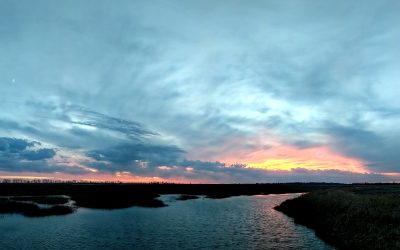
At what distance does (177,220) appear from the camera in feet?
185

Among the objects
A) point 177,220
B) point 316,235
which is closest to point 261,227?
point 316,235

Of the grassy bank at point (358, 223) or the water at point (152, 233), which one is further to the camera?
the water at point (152, 233)

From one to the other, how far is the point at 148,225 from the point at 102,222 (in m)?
7.19

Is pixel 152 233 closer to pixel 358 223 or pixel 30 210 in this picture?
pixel 358 223

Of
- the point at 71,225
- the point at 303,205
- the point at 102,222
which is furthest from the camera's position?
the point at 303,205

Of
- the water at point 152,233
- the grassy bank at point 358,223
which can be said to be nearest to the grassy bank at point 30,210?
the water at point 152,233

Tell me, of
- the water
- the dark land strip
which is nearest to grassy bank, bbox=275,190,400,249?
A: the dark land strip

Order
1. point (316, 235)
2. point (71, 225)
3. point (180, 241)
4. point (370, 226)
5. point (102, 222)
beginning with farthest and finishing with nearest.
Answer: point (102, 222) < point (71, 225) < point (316, 235) < point (180, 241) < point (370, 226)

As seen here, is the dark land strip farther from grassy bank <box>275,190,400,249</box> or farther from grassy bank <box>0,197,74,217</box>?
grassy bank <box>0,197,74,217</box>

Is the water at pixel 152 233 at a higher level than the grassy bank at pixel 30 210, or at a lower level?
lower

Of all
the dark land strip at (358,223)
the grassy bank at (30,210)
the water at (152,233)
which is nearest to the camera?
the dark land strip at (358,223)

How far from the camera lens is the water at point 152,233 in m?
36.2

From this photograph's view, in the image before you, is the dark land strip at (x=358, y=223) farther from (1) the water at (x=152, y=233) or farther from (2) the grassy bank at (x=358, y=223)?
(1) the water at (x=152, y=233)

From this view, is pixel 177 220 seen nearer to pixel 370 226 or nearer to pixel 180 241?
pixel 180 241
